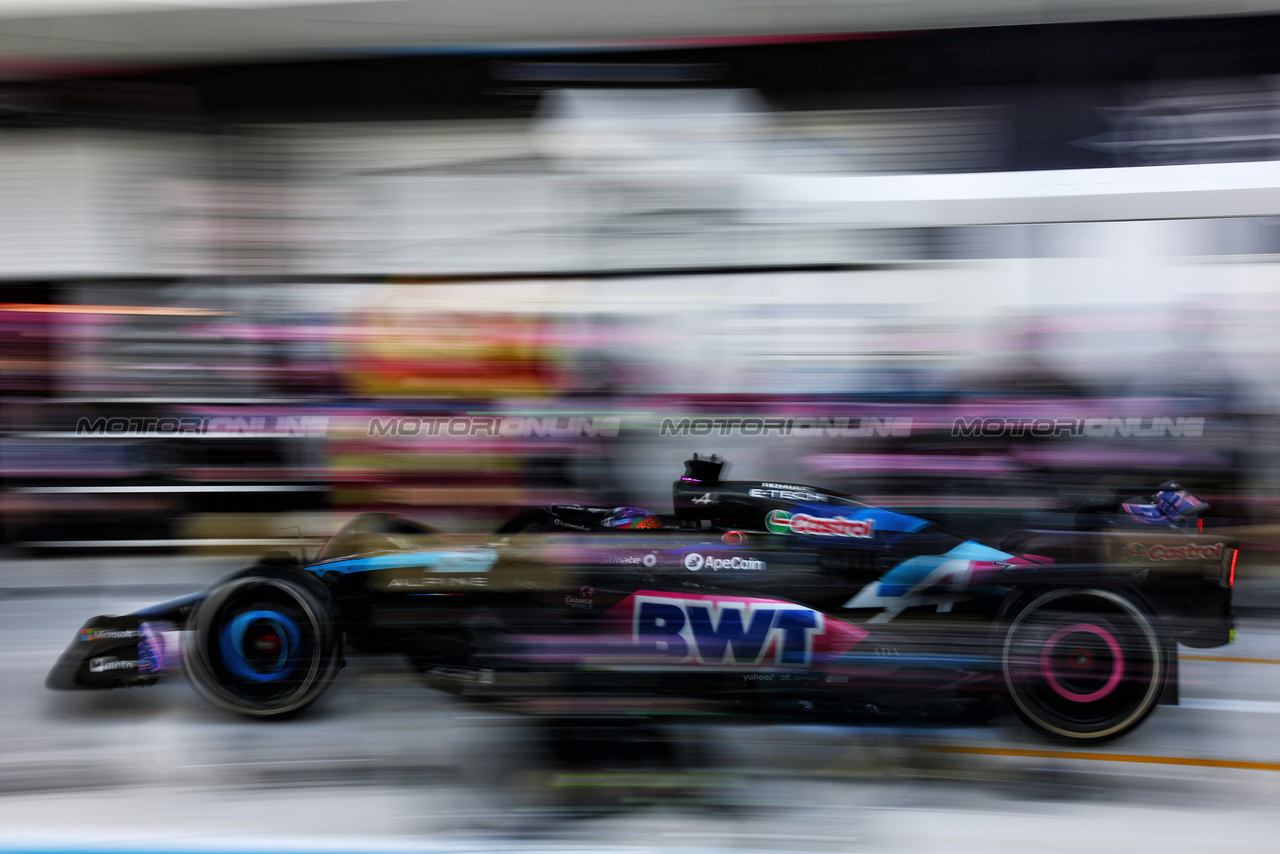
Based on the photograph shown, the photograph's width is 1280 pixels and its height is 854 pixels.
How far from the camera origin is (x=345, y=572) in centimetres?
137

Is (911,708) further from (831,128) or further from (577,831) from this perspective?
(831,128)

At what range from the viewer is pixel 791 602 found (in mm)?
1257

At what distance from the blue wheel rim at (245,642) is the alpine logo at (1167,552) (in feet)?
4.83

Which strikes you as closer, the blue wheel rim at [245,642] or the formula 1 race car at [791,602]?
the formula 1 race car at [791,602]

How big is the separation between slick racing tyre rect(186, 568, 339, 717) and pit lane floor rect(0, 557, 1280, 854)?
46 millimetres

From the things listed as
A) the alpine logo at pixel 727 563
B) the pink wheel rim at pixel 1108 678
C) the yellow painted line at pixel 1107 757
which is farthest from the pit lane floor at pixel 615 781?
the alpine logo at pixel 727 563

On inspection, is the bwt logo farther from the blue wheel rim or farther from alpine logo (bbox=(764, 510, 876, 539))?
the blue wheel rim
